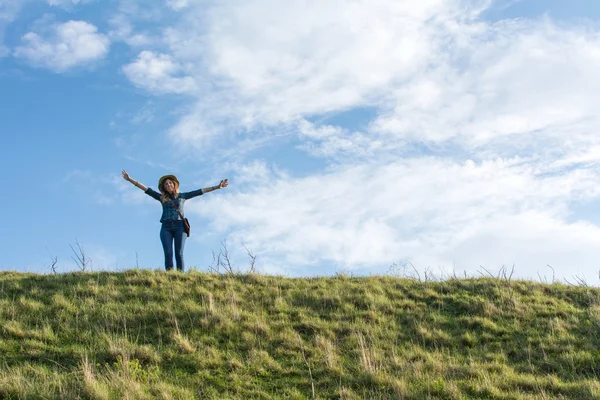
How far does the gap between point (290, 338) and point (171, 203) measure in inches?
211

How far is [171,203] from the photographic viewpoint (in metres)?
13.4

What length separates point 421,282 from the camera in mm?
13688

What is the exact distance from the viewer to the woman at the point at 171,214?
523 inches

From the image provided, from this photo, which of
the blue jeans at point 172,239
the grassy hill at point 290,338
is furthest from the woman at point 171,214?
the grassy hill at point 290,338

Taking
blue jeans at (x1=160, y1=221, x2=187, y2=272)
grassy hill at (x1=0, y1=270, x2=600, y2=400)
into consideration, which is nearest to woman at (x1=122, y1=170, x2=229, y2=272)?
blue jeans at (x1=160, y1=221, x2=187, y2=272)

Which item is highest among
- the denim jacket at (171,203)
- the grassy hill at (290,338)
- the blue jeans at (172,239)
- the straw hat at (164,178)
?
the straw hat at (164,178)

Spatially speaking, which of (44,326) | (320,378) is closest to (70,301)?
(44,326)

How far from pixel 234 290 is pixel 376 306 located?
318 centimetres

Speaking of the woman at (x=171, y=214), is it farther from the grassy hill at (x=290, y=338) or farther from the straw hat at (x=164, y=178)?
the grassy hill at (x=290, y=338)

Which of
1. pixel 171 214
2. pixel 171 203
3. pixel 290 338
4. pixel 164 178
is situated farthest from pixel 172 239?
pixel 290 338

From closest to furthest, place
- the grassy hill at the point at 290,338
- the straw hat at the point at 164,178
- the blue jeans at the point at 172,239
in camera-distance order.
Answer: the grassy hill at the point at 290,338 < the blue jeans at the point at 172,239 < the straw hat at the point at 164,178

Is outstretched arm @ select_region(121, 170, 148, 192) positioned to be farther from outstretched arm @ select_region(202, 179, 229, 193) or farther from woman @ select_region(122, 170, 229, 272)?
outstretched arm @ select_region(202, 179, 229, 193)

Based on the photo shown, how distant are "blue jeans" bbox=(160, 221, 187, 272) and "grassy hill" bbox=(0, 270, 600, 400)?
2.06 ft

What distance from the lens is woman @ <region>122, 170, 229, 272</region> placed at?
1329cm
